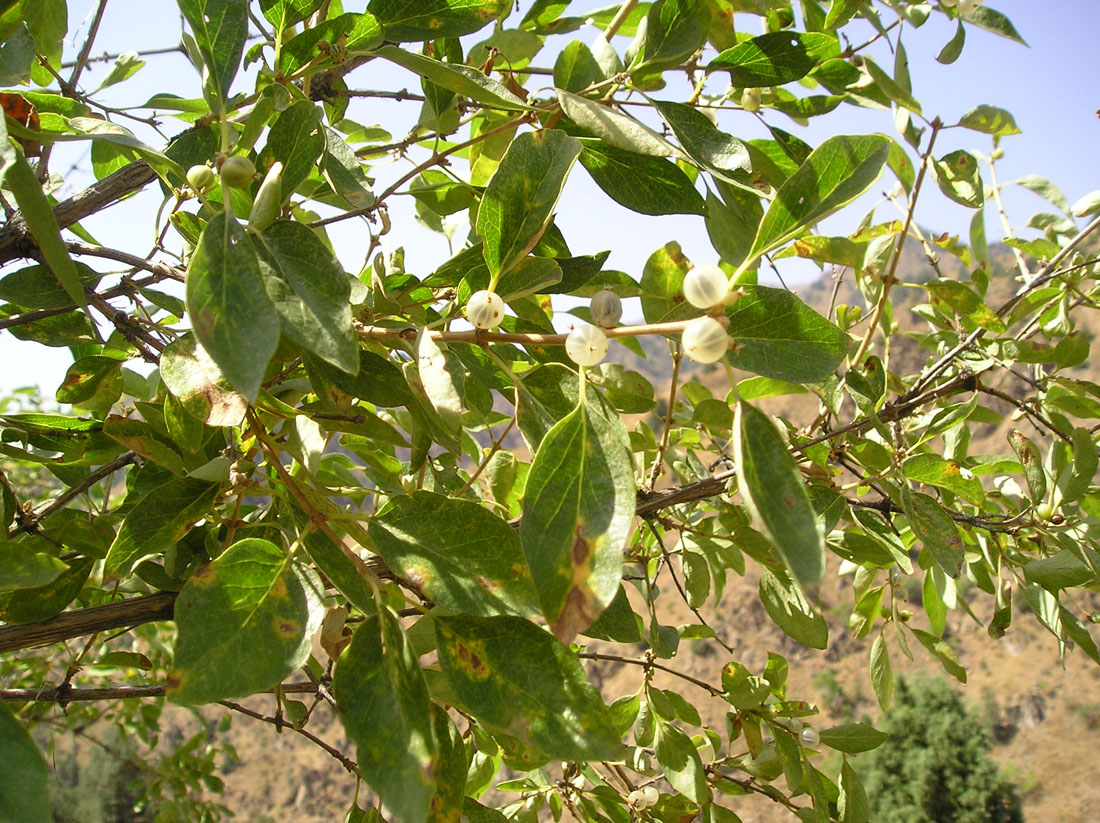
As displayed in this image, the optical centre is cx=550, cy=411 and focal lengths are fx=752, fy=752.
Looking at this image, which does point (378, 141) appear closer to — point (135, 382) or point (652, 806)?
point (135, 382)

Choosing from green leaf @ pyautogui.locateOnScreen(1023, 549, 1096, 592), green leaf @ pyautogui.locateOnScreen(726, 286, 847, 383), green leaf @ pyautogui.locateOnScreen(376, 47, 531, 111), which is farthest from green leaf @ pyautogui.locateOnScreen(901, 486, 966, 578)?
green leaf @ pyautogui.locateOnScreen(376, 47, 531, 111)

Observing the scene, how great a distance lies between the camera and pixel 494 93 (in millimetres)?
514

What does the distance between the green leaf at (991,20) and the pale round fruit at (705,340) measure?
1.71ft

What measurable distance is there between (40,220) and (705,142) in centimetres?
45

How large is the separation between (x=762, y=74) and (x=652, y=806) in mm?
807

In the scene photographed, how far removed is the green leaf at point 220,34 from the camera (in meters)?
0.52

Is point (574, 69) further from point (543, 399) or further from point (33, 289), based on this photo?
point (33, 289)

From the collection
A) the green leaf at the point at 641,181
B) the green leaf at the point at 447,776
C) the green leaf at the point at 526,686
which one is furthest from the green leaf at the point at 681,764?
the green leaf at the point at 641,181

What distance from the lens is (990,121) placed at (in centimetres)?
75

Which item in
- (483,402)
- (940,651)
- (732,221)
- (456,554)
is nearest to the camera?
(456,554)

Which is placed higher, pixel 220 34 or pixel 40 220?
pixel 220 34

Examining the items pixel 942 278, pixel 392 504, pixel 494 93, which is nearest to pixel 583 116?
pixel 494 93

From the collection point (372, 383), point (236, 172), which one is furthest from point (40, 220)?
point (372, 383)

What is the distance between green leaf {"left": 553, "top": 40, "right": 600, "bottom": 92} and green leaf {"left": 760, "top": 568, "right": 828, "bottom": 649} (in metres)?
0.50
